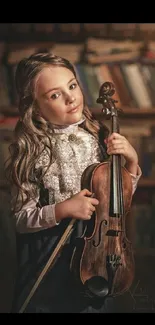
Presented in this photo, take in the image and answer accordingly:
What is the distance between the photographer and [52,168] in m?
3.21

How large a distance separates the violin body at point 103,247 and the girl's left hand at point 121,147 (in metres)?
0.10

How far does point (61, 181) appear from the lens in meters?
3.18

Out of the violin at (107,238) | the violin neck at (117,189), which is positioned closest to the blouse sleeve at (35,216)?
the violin at (107,238)

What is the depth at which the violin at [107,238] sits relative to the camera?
303 centimetres

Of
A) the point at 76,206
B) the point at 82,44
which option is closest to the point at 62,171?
the point at 76,206

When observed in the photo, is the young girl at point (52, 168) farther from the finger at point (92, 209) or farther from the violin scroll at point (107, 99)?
the violin scroll at point (107, 99)

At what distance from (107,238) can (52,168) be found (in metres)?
0.50

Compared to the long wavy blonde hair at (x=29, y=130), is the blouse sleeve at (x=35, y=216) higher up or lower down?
lower down

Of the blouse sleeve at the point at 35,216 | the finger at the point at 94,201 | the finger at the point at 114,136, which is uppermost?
the finger at the point at 114,136

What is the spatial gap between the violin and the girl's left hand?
4cm

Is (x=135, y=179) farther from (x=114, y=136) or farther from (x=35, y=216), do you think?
(x=35, y=216)

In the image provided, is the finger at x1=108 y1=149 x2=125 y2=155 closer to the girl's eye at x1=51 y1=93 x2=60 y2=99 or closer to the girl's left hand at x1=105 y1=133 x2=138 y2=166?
the girl's left hand at x1=105 y1=133 x2=138 y2=166

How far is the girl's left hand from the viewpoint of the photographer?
3.21 meters
